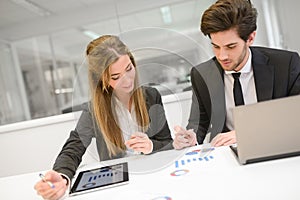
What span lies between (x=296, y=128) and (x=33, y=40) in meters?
3.24

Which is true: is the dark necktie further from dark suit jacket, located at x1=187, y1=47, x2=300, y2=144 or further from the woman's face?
the woman's face

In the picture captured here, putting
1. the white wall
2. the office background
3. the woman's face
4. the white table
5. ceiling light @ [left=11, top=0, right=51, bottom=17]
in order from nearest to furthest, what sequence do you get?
the white table, the woman's face, the white wall, the office background, ceiling light @ [left=11, top=0, right=51, bottom=17]

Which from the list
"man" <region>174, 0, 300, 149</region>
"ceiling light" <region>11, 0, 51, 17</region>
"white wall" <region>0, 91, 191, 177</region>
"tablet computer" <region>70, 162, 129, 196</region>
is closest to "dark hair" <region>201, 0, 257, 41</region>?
"man" <region>174, 0, 300, 149</region>

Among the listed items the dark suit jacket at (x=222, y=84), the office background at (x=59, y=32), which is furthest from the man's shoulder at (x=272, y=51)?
the office background at (x=59, y=32)

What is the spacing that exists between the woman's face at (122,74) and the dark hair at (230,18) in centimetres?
34

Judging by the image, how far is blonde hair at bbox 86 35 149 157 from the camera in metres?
0.82

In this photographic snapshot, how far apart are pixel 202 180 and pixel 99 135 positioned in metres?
0.39

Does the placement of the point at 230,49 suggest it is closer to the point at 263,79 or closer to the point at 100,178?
the point at 263,79

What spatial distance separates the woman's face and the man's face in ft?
1.11

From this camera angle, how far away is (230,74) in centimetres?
112

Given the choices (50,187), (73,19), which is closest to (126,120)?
(50,187)

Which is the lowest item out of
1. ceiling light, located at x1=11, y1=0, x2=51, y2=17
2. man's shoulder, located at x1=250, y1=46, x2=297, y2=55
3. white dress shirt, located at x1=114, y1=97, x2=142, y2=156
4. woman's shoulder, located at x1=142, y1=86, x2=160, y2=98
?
white dress shirt, located at x1=114, y1=97, x2=142, y2=156

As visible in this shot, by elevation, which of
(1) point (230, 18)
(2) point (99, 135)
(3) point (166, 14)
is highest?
(3) point (166, 14)

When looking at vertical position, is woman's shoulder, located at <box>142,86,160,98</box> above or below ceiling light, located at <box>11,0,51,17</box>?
below
